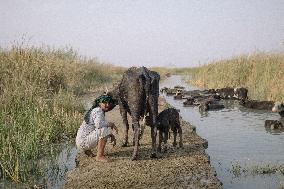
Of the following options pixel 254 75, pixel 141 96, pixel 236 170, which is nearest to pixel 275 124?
pixel 236 170

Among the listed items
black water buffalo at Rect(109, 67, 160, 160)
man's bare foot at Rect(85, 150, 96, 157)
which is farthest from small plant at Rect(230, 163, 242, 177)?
man's bare foot at Rect(85, 150, 96, 157)

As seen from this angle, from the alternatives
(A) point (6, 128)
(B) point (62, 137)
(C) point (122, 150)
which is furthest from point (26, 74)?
(C) point (122, 150)

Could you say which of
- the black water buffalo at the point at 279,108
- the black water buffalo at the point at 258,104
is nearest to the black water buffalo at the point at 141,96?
the black water buffalo at the point at 279,108

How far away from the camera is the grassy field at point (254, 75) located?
57.9 feet

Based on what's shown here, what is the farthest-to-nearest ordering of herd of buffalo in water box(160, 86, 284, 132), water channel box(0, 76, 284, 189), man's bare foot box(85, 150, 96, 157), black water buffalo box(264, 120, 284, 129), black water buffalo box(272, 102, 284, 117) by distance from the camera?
black water buffalo box(272, 102, 284, 117)
herd of buffalo in water box(160, 86, 284, 132)
black water buffalo box(264, 120, 284, 129)
man's bare foot box(85, 150, 96, 157)
water channel box(0, 76, 284, 189)

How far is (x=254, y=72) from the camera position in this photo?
2095 centimetres

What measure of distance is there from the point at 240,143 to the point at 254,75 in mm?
11708

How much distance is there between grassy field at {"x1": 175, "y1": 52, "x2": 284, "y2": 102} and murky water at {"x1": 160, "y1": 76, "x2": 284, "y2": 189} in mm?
2198

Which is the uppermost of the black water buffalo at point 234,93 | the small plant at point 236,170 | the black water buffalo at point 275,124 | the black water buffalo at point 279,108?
the black water buffalo at point 234,93

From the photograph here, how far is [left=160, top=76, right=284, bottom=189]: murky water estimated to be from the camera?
6820mm

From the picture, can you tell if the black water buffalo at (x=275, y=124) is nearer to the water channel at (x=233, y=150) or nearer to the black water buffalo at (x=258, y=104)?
the water channel at (x=233, y=150)

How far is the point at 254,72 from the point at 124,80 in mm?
14778

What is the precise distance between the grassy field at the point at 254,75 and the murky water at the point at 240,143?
2.20 m

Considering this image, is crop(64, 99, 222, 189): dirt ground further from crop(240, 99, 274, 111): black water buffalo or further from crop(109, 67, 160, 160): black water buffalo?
crop(240, 99, 274, 111): black water buffalo
